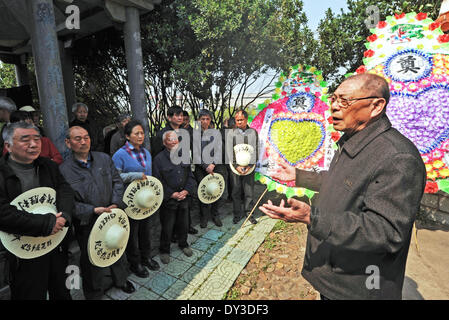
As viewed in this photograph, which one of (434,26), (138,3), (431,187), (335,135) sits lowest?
(431,187)

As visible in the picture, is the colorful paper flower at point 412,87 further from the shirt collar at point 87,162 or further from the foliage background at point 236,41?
the shirt collar at point 87,162

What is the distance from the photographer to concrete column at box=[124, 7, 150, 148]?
→ 4277 mm

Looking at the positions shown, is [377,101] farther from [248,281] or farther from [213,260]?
[213,260]

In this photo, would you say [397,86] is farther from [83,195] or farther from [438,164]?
[83,195]

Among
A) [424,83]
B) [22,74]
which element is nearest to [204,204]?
[424,83]

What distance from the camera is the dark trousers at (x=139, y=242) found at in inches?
119

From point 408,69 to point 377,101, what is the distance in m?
2.23

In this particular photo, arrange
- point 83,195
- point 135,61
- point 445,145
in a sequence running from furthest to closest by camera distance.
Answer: point 135,61, point 445,145, point 83,195

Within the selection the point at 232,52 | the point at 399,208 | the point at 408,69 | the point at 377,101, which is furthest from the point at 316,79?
the point at 399,208

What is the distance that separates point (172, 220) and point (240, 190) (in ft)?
5.92

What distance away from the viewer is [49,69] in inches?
125

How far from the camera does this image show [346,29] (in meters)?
5.12

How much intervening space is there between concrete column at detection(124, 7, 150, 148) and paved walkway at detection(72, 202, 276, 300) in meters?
2.18

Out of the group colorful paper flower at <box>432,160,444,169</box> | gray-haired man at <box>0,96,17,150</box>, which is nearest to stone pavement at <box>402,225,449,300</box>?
colorful paper flower at <box>432,160,444,169</box>
